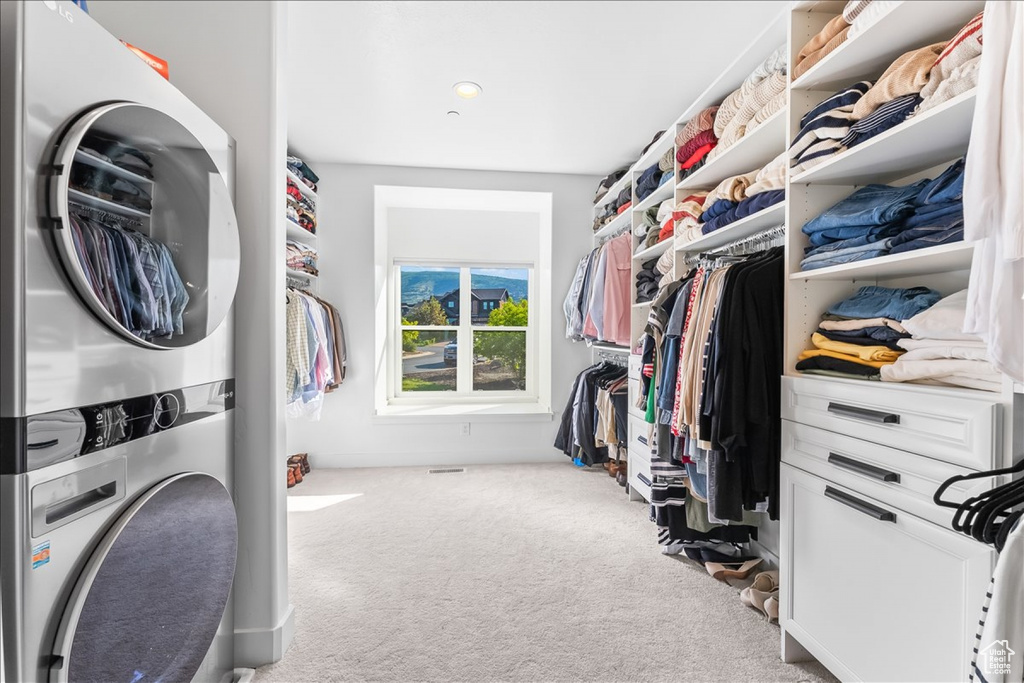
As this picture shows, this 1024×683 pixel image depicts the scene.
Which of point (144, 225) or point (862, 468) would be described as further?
point (862, 468)

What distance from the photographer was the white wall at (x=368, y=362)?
3.85 m

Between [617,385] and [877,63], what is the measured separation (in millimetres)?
2153

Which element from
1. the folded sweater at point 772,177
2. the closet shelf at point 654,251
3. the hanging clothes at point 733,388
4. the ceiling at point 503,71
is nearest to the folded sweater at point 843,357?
the hanging clothes at point 733,388

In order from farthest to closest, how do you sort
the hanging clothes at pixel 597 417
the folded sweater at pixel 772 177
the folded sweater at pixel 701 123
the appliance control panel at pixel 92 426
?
the hanging clothes at pixel 597 417 < the folded sweater at pixel 701 123 < the folded sweater at pixel 772 177 < the appliance control panel at pixel 92 426

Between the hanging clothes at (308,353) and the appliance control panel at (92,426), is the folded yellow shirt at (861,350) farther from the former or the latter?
the hanging clothes at (308,353)

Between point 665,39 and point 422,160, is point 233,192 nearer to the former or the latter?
point 665,39

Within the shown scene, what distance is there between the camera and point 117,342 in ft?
3.19

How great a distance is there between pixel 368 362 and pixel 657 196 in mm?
2459

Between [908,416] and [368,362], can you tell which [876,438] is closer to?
[908,416]

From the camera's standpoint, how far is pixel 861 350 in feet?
4.62

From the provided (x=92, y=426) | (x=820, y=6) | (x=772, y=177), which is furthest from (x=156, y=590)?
(x=820, y=6)

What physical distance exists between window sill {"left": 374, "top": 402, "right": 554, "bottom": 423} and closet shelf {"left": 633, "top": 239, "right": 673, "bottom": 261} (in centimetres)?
151

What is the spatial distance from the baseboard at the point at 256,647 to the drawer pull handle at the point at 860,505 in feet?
5.68

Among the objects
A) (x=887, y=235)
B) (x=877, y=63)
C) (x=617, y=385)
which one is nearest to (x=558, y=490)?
(x=617, y=385)
